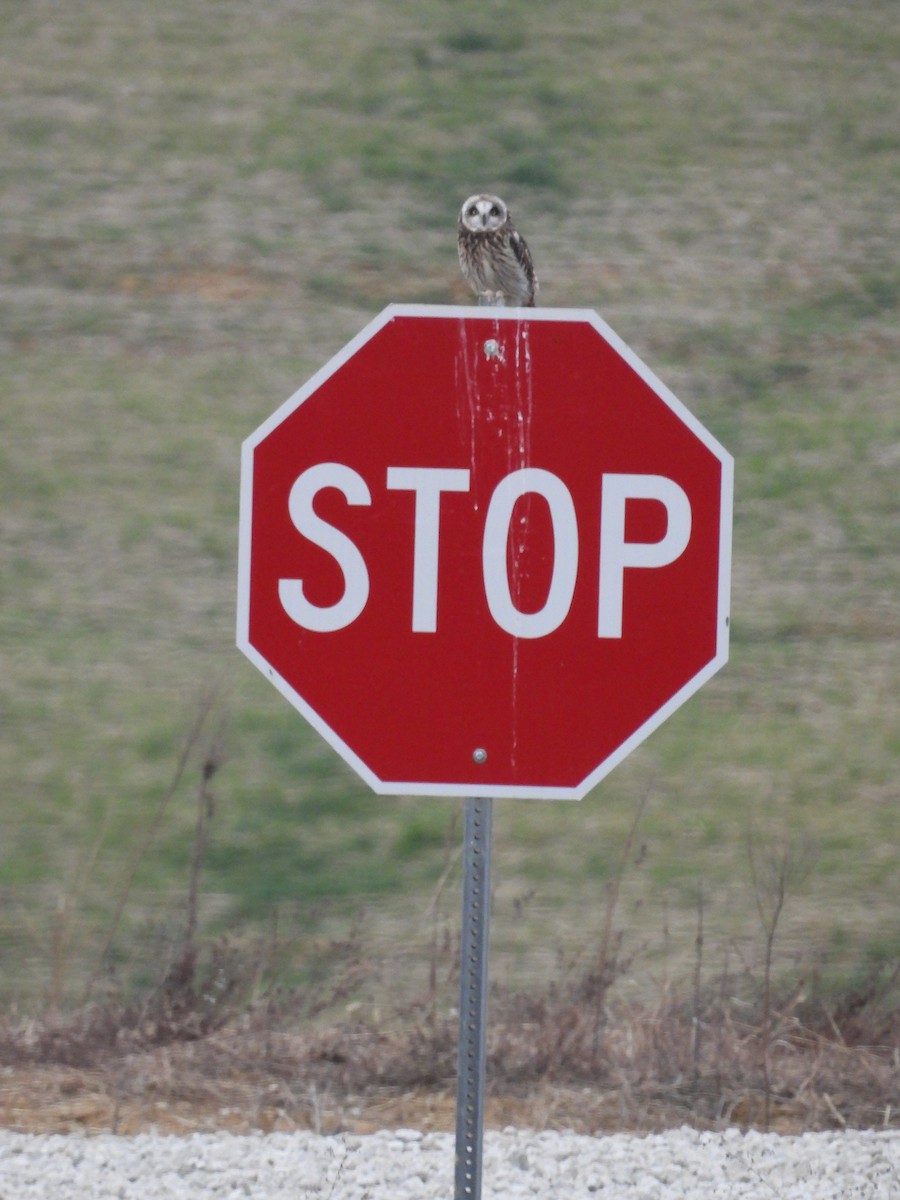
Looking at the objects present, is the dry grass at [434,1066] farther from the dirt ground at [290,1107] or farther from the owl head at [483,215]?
the owl head at [483,215]

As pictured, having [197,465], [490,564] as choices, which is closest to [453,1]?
[197,465]

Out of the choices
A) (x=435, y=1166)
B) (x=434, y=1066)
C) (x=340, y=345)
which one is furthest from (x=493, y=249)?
(x=340, y=345)

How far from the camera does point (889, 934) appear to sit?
6598 millimetres

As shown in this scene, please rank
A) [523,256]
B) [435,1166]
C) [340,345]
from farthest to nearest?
[340,345] < [523,256] < [435,1166]

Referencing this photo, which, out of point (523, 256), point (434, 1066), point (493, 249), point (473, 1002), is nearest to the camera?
point (473, 1002)

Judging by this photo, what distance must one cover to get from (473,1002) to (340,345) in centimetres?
748

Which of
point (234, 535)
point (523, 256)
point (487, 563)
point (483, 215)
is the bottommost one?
point (234, 535)

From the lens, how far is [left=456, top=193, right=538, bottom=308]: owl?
213 inches

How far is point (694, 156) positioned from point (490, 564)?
33.0 ft

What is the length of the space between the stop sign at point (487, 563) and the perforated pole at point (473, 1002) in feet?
0.24

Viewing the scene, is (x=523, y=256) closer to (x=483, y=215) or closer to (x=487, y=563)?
(x=483, y=215)

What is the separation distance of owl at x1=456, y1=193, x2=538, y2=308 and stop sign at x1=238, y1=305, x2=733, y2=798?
2.84 metres

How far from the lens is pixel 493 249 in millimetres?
5398

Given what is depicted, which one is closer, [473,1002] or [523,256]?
[473,1002]
